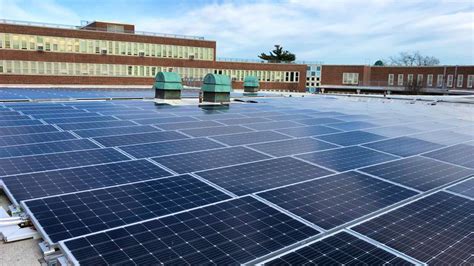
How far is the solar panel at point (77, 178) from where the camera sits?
848 cm

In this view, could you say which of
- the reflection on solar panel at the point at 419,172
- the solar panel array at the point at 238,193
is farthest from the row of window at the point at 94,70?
the reflection on solar panel at the point at 419,172

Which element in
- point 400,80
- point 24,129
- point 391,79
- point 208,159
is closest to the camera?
point 208,159

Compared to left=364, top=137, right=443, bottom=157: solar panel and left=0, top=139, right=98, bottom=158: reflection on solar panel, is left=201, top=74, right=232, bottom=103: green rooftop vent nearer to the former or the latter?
left=364, top=137, right=443, bottom=157: solar panel

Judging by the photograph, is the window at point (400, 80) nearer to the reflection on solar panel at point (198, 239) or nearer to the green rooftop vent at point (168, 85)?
the green rooftop vent at point (168, 85)

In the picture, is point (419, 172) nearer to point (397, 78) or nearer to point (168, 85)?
point (168, 85)

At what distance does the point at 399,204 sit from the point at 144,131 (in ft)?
35.7

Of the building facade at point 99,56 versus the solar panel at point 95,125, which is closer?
the solar panel at point 95,125

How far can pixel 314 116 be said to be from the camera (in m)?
23.8

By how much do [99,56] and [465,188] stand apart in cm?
7117

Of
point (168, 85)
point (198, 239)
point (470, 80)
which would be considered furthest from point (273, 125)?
point (470, 80)

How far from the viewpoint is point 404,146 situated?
14.9 meters

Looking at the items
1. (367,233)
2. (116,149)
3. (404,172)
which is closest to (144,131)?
(116,149)

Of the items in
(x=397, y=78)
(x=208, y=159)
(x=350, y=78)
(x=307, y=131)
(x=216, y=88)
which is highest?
(x=397, y=78)

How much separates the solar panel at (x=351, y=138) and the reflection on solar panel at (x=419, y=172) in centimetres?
299
